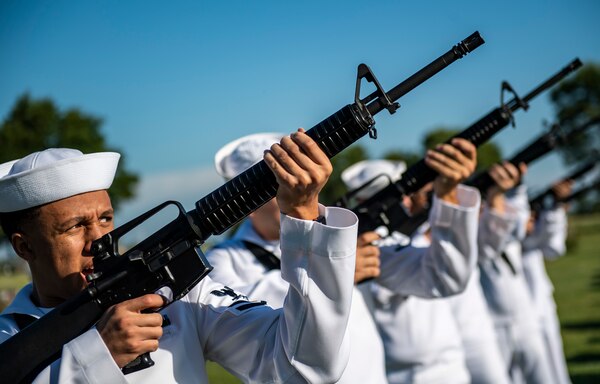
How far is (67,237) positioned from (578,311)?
17.4 metres

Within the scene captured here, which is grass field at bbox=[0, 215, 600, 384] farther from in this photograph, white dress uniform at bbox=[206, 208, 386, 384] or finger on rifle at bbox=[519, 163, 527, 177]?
white dress uniform at bbox=[206, 208, 386, 384]

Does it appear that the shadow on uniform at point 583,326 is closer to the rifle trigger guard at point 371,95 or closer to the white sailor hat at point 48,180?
the rifle trigger guard at point 371,95

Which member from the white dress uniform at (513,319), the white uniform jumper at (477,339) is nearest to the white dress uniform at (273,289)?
the white uniform jumper at (477,339)

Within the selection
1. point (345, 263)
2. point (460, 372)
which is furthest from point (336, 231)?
point (460, 372)

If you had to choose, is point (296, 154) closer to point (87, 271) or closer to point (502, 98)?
point (87, 271)

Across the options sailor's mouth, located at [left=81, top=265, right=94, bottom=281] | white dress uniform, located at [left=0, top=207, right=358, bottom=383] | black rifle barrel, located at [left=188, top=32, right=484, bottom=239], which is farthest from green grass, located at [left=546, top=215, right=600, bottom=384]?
sailor's mouth, located at [left=81, top=265, right=94, bottom=281]

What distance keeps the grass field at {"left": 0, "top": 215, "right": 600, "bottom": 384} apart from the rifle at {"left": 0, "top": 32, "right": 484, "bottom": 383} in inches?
356

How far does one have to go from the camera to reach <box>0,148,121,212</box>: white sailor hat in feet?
9.54

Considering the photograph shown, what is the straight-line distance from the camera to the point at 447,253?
4.80 m

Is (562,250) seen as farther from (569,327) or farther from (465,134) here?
(465,134)

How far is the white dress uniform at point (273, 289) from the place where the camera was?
406 cm

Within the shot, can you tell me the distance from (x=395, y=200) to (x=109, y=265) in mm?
2822

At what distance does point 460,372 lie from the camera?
581cm

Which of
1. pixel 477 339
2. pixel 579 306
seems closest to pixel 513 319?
pixel 477 339
